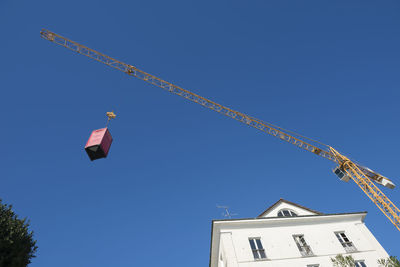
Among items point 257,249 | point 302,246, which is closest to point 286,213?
point 302,246

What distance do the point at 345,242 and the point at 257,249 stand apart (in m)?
9.25

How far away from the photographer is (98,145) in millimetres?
17312

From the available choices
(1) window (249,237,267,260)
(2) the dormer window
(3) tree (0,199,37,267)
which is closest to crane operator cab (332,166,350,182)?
(2) the dormer window

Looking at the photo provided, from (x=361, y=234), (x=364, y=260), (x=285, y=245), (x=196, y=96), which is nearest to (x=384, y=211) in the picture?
(x=361, y=234)

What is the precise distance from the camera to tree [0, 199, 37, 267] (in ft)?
46.3

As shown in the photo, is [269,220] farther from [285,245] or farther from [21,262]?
[21,262]

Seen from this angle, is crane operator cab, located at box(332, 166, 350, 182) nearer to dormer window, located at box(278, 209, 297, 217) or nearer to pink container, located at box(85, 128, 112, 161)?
dormer window, located at box(278, 209, 297, 217)

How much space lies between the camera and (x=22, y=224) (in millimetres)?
16188

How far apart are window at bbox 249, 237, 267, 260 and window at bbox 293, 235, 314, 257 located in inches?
148

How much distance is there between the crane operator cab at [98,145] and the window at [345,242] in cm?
2417

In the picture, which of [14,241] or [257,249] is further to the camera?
[257,249]

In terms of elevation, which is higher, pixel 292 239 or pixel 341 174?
pixel 341 174

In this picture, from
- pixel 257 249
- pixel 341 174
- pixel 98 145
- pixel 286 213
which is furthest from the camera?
pixel 341 174

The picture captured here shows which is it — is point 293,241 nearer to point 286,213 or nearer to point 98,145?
point 286,213
